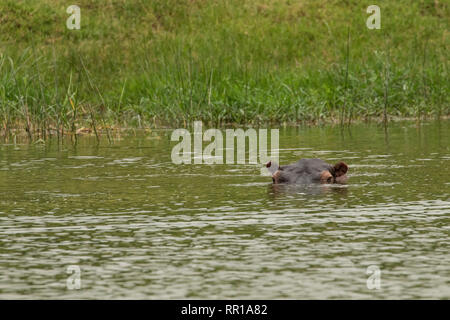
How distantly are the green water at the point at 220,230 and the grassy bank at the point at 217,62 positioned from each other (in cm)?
446

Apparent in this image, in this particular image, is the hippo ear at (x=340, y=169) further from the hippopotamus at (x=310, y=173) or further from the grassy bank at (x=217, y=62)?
the grassy bank at (x=217, y=62)

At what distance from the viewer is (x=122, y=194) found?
9727 mm

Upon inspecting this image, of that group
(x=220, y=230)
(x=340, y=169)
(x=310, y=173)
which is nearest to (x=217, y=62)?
(x=310, y=173)

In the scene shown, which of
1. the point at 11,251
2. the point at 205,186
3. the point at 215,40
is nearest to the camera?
the point at 11,251

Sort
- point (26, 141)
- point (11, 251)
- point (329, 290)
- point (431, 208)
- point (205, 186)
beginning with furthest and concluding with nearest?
point (26, 141)
point (205, 186)
point (431, 208)
point (11, 251)
point (329, 290)

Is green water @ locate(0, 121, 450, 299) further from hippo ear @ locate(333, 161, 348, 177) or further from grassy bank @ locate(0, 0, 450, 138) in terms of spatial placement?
grassy bank @ locate(0, 0, 450, 138)

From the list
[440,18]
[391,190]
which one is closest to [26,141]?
[391,190]

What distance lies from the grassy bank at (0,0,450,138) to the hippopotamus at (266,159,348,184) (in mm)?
5254

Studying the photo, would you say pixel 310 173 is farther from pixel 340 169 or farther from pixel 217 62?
pixel 217 62

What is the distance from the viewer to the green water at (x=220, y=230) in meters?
5.76

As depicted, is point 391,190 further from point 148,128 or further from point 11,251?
point 148,128

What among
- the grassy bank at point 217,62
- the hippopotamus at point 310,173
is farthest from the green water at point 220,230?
the grassy bank at point 217,62

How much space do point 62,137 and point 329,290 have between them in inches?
458

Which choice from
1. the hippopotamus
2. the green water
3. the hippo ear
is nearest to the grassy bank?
the green water
